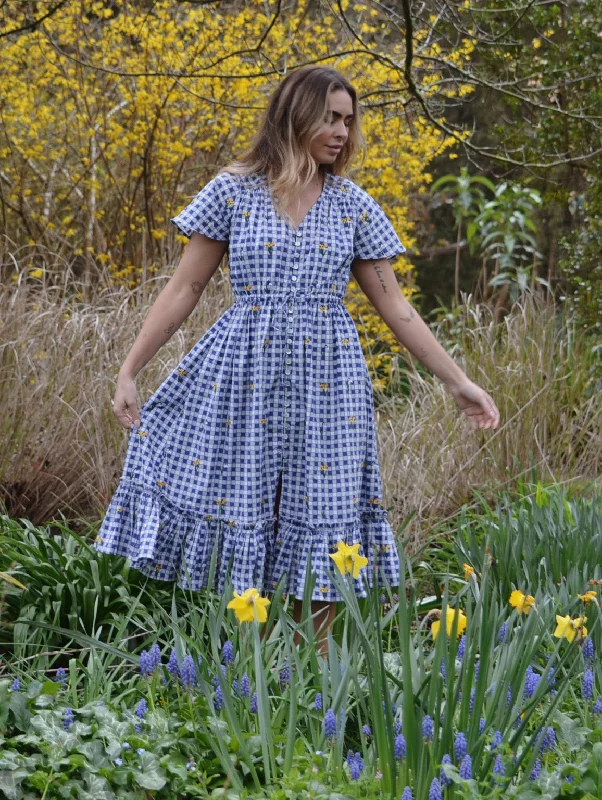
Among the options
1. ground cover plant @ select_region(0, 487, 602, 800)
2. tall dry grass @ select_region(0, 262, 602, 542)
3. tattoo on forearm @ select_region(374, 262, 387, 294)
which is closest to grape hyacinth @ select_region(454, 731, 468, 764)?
ground cover plant @ select_region(0, 487, 602, 800)

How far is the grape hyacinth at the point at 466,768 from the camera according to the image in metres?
1.67

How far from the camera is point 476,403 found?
2867mm

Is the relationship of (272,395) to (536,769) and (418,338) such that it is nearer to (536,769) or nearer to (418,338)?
(418,338)

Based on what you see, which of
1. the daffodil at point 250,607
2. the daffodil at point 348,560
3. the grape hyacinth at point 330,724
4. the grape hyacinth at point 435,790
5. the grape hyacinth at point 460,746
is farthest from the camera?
the daffodil at point 348,560

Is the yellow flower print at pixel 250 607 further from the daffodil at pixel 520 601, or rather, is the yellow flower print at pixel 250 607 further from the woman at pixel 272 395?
the woman at pixel 272 395

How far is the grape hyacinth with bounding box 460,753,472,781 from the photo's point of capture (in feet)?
5.47

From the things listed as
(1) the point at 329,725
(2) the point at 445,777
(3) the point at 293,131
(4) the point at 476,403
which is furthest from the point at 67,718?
(3) the point at 293,131

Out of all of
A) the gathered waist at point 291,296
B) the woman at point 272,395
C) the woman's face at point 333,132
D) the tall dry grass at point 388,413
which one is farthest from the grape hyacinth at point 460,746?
Result: the tall dry grass at point 388,413

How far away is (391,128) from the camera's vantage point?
22.6 ft

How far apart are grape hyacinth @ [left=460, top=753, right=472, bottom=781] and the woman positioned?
108cm

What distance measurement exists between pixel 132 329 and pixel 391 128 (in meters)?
2.84

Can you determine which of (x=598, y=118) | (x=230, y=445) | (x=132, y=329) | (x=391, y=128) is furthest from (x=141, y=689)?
(x=391, y=128)

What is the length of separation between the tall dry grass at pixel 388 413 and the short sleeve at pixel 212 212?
1.45 m

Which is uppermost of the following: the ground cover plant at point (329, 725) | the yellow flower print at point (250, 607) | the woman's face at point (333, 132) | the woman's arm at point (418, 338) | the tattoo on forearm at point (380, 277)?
the woman's face at point (333, 132)
